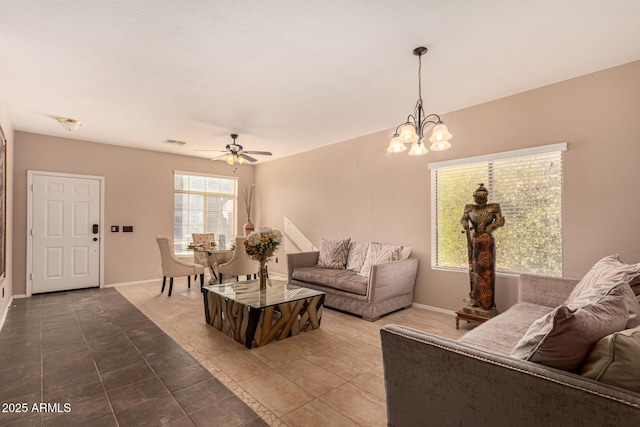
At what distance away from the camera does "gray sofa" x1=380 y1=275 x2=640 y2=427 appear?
101 cm

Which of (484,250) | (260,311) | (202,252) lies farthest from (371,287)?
(202,252)

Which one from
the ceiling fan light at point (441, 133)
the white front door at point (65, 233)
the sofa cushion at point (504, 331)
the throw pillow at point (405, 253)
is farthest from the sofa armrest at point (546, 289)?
the white front door at point (65, 233)

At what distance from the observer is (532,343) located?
1.29 meters

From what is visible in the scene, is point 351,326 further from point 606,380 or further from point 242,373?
point 606,380

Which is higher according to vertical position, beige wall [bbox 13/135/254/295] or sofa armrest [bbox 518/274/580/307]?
beige wall [bbox 13/135/254/295]

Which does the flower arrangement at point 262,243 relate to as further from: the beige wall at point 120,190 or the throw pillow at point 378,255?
the beige wall at point 120,190

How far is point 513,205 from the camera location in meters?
3.67

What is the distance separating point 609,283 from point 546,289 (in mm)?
1257

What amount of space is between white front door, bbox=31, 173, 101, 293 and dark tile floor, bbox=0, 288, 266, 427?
5.01ft

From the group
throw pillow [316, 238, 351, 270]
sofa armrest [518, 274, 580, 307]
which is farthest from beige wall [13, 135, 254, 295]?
sofa armrest [518, 274, 580, 307]

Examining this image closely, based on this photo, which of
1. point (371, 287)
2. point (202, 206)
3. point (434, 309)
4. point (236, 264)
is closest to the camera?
point (371, 287)

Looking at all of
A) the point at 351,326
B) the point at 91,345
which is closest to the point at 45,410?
the point at 91,345

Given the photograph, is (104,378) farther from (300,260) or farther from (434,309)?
(434,309)

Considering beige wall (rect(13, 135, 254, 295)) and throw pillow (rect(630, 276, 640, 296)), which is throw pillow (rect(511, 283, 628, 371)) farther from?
beige wall (rect(13, 135, 254, 295))
